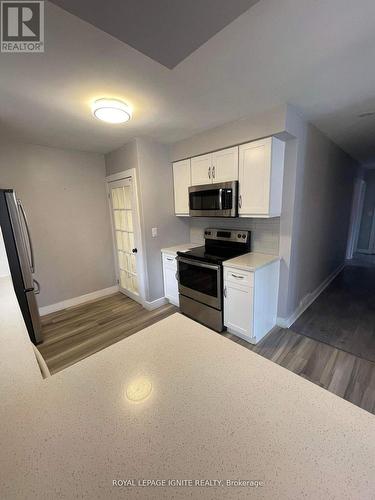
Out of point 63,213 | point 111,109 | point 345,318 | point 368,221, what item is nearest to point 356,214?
point 368,221

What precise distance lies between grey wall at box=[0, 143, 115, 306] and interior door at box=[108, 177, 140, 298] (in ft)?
0.67

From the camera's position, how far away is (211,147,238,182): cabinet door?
2.42m

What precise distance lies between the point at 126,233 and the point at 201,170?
1.57 m

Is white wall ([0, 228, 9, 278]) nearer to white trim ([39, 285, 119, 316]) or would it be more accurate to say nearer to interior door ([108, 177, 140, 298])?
white trim ([39, 285, 119, 316])

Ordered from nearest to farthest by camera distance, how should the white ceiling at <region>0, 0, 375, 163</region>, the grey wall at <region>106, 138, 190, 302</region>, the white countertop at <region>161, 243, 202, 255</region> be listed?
the white ceiling at <region>0, 0, 375, 163</region>, the grey wall at <region>106, 138, 190, 302</region>, the white countertop at <region>161, 243, 202, 255</region>

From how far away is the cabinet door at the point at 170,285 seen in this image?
3.18m

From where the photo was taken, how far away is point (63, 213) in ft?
10.6

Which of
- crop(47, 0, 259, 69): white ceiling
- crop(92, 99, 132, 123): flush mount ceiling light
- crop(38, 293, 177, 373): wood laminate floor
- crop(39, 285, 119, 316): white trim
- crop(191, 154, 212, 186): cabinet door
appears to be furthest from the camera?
crop(39, 285, 119, 316): white trim

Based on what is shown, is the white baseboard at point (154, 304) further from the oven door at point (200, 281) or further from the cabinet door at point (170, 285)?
the oven door at point (200, 281)

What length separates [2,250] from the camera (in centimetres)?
218

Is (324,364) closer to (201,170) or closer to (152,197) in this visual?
(201,170)

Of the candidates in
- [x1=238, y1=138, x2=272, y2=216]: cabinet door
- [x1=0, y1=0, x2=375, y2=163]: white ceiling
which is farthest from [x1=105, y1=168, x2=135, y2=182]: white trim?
[x1=238, y1=138, x2=272, y2=216]: cabinet door

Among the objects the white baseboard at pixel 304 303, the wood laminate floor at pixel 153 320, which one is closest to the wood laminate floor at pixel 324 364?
the wood laminate floor at pixel 153 320

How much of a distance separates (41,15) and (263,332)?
9.86ft
